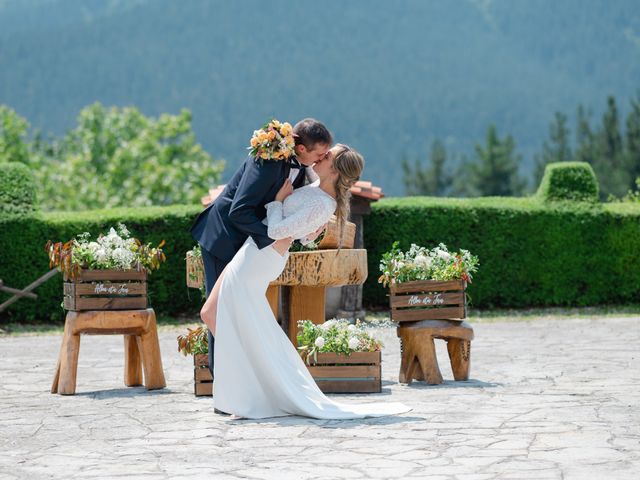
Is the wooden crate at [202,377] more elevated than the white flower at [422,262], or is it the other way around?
the white flower at [422,262]

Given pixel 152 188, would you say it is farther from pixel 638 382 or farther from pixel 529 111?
pixel 529 111

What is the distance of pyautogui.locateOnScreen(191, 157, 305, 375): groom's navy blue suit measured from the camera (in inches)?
296

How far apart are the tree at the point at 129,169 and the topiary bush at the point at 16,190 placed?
2535 cm

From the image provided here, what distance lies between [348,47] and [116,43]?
26.0 meters

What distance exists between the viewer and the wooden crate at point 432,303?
944 cm

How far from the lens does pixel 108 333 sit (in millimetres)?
9195

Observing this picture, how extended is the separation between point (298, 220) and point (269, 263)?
431 millimetres

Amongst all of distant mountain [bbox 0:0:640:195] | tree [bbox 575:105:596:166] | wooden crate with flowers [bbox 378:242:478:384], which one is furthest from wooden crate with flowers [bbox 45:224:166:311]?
distant mountain [bbox 0:0:640:195]

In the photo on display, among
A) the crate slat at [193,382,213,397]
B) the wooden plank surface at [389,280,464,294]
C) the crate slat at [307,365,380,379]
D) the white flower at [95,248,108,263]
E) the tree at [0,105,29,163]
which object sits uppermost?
the tree at [0,105,29,163]

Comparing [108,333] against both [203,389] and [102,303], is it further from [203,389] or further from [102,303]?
[203,389]

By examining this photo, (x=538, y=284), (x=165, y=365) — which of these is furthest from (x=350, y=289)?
(x=165, y=365)

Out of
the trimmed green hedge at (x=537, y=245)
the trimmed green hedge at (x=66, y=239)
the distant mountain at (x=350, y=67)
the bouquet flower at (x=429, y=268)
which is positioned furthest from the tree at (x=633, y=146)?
the distant mountain at (x=350, y=67)

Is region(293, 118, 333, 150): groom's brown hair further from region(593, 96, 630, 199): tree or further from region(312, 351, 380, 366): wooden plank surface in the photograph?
region(593, 96, 630, 199): tree

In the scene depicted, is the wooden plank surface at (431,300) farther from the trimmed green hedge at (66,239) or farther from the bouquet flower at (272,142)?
the trimmed green hedge at (66,239)
